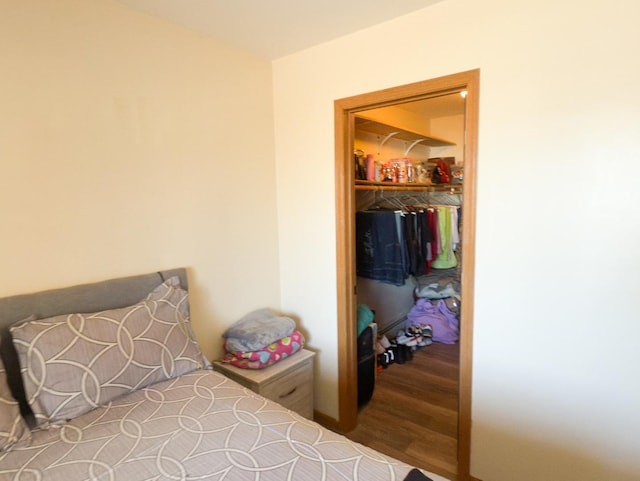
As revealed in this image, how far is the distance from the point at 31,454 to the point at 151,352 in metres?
0.50

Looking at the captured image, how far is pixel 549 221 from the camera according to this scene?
1625 millimetres

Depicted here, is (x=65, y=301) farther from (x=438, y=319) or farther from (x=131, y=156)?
(x=438, y=319)

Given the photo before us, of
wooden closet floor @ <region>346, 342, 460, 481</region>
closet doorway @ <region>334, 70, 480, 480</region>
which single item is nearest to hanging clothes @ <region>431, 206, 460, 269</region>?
wooden closet floor @ <region>346, 342, 460, 481</region>

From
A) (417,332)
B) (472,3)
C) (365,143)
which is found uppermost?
(472,3)

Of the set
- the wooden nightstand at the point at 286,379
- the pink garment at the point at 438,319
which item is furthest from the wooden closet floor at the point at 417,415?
the wooden nightstand at the point at 286,379

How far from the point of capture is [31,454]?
1188 mm

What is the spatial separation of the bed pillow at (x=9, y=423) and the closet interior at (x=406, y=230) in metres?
1.96

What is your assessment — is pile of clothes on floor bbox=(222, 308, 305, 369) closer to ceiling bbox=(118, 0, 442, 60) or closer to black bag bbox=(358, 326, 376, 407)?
black bag bbox=(358, 326, 376, 407)

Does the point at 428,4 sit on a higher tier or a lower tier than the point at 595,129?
higher

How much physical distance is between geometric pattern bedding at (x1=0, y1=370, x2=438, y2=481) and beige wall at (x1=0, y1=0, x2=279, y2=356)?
0.69m

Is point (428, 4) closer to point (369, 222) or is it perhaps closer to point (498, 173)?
point (498, 173)

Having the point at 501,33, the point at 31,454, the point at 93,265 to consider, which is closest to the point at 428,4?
the point at 501,33

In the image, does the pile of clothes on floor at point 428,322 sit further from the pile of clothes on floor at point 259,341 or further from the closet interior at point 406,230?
the pile of clothes on floor at point 259,341

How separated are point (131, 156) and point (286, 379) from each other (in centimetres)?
155
